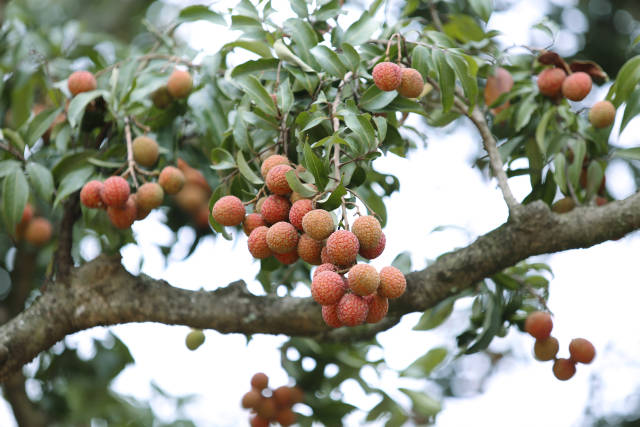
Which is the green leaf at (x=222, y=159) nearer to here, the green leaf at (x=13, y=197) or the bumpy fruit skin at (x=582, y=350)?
the green leaf at (x=13, y=197)

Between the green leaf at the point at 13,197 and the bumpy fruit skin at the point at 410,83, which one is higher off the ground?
the bumpy fruit skin at the point at 410,83

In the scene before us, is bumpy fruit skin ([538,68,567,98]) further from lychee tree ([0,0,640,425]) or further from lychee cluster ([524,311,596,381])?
lychee cluster ([524,311,596,381])

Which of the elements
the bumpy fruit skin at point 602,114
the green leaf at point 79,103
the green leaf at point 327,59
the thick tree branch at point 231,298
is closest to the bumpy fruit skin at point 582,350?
the thick tree branch at point 231,298

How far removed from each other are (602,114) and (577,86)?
8 centimetres

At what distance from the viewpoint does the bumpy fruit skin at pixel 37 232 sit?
85.1 inches

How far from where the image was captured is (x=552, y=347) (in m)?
1.64

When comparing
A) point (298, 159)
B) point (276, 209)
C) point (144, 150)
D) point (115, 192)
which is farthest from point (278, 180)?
point (144, 150)

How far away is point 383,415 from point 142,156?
3.29 feet

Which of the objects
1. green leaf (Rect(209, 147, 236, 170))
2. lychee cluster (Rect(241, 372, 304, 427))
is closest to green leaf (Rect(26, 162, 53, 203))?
green leaf (Rect(209, 147, 236, 170))

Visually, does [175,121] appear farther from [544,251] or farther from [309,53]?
[544,251]

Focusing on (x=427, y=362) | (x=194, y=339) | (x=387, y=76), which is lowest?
(x=427, y=362)

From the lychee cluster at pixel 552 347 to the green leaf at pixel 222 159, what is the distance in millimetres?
750

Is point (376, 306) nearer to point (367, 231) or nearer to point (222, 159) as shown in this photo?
point (367, 231)

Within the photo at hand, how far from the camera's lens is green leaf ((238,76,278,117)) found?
135cm
